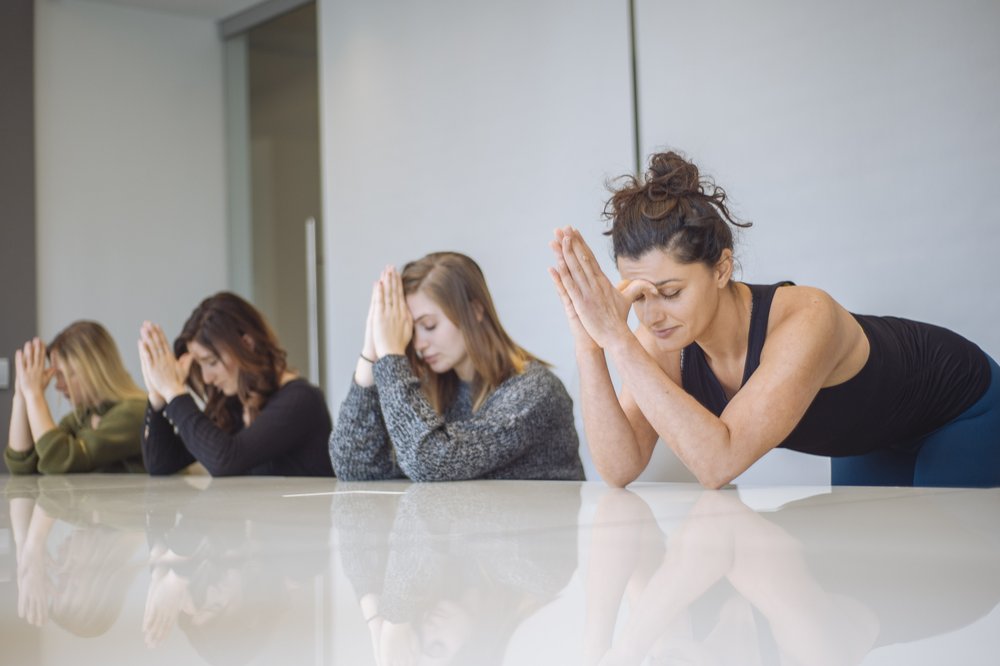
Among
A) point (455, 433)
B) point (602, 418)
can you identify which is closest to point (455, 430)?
point (455, 433)

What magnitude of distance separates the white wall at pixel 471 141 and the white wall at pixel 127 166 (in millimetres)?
926

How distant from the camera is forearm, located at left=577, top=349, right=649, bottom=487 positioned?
4.95ft

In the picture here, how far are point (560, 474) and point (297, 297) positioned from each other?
2.88 m

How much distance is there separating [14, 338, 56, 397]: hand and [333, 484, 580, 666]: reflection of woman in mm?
2410

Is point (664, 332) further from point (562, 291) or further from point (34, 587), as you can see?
point (34, 587)

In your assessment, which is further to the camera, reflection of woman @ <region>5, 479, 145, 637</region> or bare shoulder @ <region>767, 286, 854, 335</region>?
bare shoulder @ <region>767, 286, 854, 335</region>

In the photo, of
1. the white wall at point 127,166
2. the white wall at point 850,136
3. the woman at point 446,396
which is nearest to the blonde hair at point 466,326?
the woman at point 446,396

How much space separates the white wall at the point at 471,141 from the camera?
3.31m

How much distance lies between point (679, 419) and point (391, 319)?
0.83 metres

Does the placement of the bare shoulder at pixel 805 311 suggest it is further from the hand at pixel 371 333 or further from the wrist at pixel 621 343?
the hand at pixel 371 333

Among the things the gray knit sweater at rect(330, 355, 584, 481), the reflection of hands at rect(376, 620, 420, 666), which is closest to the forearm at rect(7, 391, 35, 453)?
the gray knit sweater at rect(330, 355, 584, 481)

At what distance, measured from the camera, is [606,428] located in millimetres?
1546

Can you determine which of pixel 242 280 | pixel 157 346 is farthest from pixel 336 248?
pixel 157 346

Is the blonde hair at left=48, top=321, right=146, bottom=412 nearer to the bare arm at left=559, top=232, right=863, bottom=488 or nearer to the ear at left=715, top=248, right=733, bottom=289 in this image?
the bare arm at left=559, top=232, right=863, bottom=488
